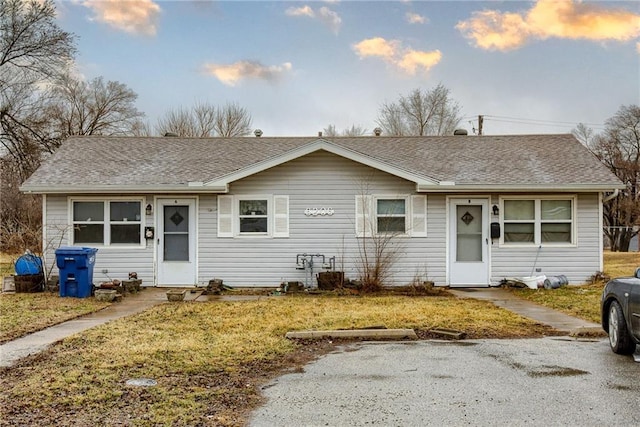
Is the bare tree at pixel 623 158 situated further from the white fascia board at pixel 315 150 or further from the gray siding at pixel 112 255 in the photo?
the gray siding at pixel 112 255

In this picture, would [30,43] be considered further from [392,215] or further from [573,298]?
[573,298]

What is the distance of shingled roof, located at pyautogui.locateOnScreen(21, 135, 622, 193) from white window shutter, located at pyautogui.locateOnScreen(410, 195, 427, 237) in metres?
0.48

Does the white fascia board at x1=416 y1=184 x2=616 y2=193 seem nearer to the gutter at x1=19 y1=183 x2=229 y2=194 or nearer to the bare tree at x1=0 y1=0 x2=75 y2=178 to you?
the gutter at x1=19 y1=183 x2=229 y2=194

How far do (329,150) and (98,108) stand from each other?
92.1 ft

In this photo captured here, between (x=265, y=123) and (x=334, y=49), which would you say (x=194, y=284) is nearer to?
(x=334, y=49)

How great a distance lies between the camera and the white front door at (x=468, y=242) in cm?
1408

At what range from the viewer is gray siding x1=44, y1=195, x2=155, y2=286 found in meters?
14.1

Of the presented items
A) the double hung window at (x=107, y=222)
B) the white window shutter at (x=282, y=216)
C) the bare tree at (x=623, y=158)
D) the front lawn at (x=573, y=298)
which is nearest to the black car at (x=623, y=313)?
the front lawn at (x=573, y=298)

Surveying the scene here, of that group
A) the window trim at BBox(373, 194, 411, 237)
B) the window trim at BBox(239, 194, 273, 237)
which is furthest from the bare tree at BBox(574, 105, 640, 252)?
the window trim at BBox(239, 194, 273, 237)

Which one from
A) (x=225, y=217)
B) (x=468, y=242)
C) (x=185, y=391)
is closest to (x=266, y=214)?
(x=225, y=217)

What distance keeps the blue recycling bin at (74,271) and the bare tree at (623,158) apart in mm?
33171

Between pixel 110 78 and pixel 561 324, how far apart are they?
3582cm

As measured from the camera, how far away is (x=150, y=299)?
12.2m

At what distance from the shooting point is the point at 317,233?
1402 cm
